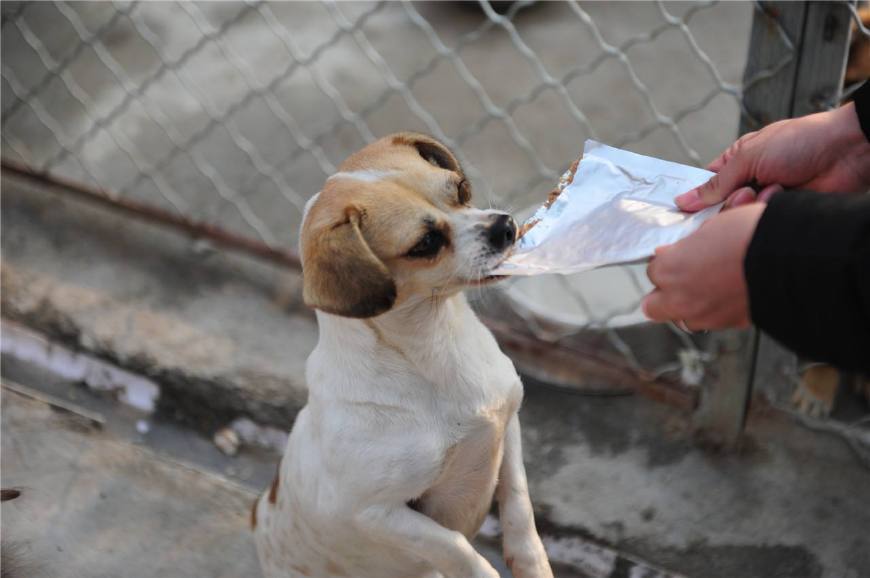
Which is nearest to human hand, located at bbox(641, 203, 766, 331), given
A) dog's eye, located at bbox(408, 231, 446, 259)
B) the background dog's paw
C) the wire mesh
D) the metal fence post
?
dog's eye, located at bbox(408, 231, 446, 259)

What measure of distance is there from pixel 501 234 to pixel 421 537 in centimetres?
66

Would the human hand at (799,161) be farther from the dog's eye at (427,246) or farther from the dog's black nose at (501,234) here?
the dog's eye at (427,246)

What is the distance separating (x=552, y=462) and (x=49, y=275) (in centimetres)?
201

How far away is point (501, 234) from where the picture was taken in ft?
6.75

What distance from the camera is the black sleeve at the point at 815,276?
1.52m

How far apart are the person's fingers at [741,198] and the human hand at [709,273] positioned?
17 cm

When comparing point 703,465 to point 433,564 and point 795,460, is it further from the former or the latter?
point 433,564

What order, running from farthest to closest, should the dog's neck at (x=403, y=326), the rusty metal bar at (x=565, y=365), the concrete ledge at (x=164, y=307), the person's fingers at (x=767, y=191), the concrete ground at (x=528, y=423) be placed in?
the concrete ledge at (x=164, y=307)
the rusty metal bar at (x=565, y=365)
the concrete ground at (x=528, y=423)
the dog's neck at (x=403, y=326)
the person's fingers at (x=767, y=191)

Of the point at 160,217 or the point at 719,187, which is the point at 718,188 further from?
the point at 160,217

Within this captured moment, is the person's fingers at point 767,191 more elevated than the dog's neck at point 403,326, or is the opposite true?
the person's fingers at point 767,191

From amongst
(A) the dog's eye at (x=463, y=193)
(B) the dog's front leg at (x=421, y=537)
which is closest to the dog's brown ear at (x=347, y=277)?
(A) the dog's eye at (x=463, y=193)

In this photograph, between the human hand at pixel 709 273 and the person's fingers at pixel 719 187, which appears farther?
the person's fingers at pixel 719 187

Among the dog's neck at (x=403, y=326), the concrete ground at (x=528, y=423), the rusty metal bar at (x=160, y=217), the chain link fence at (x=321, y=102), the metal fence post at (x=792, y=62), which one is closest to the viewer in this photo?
the dog's neck at (x=403, y=326)

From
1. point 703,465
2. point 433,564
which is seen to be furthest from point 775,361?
point 433,564
